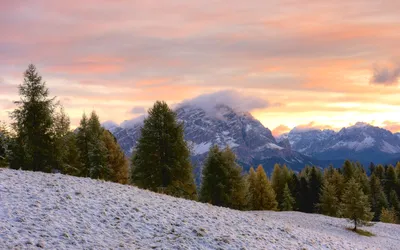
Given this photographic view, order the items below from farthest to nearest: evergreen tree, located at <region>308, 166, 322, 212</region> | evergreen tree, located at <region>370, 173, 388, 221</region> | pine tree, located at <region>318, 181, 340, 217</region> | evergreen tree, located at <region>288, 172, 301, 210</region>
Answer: evergreen tree, located at <region>370, 173, 388, 221</region> < evergreen tree, located at <region>308, 166, 322, 212</region> < evergreen tree, located at <region>288, 172, 301, 210</region> < pine tree, located at <region>318, 181, 340, 217</region>

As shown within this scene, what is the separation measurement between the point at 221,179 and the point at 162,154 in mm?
14276

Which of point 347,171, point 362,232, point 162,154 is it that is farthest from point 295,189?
point 162,154

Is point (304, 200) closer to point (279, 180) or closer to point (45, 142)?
point (279, 180)

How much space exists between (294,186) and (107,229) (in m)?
73.1

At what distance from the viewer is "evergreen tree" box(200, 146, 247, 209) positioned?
52.2 metres

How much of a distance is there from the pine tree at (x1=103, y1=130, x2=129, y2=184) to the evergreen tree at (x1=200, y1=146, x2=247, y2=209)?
1203 centimetres

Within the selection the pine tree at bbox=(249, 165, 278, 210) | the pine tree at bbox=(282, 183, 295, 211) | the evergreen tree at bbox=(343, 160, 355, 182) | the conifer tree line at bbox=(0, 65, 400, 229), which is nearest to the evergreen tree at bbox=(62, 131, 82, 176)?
the conifer tree line at bbox=(0, 65, 400, 229)

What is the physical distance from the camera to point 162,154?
41719 mm

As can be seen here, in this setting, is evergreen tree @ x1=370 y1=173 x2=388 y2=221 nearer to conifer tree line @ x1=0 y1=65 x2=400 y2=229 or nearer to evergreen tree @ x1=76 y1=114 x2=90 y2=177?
conifer tree line @ x1=0 y1=65 x2=400 y2=229

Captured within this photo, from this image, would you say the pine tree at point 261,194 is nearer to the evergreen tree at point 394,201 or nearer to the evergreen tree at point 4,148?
the evergreen tree at point 4,148

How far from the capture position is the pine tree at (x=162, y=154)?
4147cm

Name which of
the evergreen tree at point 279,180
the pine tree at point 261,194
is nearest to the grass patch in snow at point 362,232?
the pine tree at point 261,194

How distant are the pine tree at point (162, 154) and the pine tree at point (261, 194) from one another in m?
27.9

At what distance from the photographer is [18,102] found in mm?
37031
